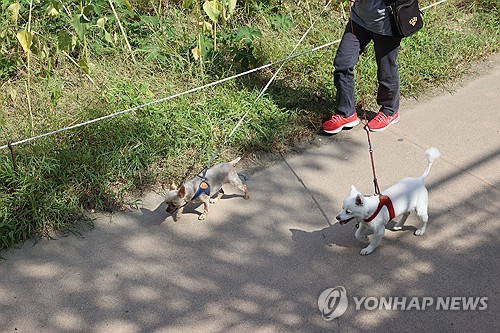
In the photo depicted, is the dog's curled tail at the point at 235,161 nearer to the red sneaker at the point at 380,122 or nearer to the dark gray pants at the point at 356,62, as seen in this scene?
the dark gray pants at the point at 356,62

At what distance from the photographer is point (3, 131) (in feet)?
17.2

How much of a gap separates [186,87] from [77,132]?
41.4 inches

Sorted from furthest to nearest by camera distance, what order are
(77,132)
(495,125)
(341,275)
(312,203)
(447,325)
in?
1. (495,125)
2. (77,132)
3. (312,203)
4. (341,275)
5. (447,325)

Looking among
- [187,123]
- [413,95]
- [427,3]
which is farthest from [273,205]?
[427,3]

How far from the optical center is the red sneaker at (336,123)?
5461mm

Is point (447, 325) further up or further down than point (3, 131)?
further down

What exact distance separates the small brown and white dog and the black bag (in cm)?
148

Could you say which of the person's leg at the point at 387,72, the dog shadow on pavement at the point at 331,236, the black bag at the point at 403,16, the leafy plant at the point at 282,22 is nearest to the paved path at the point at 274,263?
the dog shadow on pavement at the point at 331,236

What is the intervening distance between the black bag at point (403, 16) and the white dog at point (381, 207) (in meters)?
1.10

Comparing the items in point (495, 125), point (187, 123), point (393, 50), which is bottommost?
point (495, 125)

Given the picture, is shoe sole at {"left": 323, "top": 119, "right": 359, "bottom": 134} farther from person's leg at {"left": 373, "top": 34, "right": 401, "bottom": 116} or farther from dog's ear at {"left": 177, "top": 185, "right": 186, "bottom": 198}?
dog's ear at {"left": 177, "top": 185, "right": 186, "bottom": 198}

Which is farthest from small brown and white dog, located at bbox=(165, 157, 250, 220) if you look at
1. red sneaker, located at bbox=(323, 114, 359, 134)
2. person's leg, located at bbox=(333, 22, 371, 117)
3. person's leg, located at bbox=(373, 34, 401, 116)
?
person's leg, located at bbox=(373, 34, 401, 116)

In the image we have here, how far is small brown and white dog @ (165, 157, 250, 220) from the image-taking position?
442 centimetres

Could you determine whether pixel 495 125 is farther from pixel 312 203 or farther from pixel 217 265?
pixel 217 265
